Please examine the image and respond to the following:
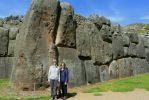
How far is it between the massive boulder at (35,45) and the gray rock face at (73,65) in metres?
1.09

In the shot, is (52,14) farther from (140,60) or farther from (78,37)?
(140,60)

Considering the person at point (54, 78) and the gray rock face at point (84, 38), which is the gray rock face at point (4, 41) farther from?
the person at point (54, 78)

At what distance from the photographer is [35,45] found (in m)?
21.9

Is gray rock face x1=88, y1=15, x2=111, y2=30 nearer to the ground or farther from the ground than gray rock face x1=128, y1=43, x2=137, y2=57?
farther from the ground

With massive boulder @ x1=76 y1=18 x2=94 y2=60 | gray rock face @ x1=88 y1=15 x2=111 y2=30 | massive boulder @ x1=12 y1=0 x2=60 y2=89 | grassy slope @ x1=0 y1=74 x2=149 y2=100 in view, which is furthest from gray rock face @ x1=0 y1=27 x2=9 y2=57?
gray rock face @ x1=88 y1=15 x2=111 y2=30

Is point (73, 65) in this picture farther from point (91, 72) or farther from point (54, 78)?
point (54, 78)

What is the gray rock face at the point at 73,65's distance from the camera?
23328mm

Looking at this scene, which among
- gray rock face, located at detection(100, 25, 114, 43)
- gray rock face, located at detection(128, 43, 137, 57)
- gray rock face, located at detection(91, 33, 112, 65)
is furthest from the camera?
gray rock face, located at detection(128, 43, 137, 57)

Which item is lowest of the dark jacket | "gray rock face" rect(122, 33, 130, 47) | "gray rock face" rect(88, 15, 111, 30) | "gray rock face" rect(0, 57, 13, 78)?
the dark jacket

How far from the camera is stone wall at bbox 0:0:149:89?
71.9 feet

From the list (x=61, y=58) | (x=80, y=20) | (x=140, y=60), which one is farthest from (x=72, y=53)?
(x=140, y=60)

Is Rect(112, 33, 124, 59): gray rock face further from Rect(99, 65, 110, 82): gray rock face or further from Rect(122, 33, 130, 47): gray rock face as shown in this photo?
Rect(99, 65, 110, 82): gray rock face

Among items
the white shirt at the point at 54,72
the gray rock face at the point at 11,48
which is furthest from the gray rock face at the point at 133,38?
the white shirt at the point at 54,72

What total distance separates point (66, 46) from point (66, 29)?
3.52 ft
